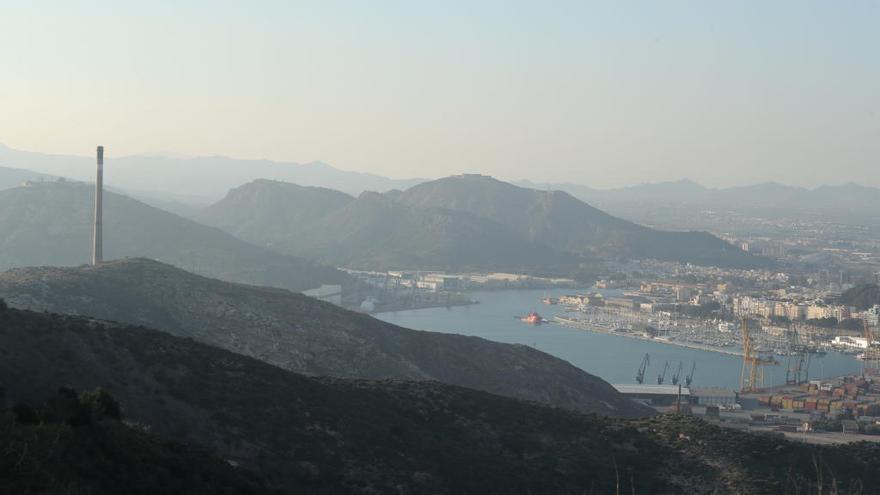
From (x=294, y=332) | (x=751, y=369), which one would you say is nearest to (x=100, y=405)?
(x=294, y=332)

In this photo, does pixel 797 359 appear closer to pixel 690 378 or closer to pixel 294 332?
pixel 690 378

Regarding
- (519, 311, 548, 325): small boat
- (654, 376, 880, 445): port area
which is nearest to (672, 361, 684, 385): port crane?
(654, 376, 880, 445): port area

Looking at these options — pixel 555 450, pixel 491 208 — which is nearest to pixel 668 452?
pixel 555 450

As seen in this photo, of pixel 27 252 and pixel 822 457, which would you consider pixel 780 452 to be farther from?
pixel 27 252

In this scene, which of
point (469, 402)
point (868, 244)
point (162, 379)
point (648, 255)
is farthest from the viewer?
point (868, 244)

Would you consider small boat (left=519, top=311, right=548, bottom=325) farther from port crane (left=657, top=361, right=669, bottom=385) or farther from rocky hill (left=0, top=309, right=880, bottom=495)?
rocky hill (left=0, top=309, right=880, bottom=495)

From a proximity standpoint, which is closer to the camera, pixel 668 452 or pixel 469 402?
pixel 668 452

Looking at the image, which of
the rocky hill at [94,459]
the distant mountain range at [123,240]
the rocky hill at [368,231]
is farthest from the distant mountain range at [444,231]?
the rocky hill at [94,459]

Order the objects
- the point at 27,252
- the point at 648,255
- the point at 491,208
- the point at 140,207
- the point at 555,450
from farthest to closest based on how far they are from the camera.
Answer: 1. the point at 491,208
2. the point at 648,255
3. the point at 140,207
4. the point at 27,252
5. the point at 555,450
